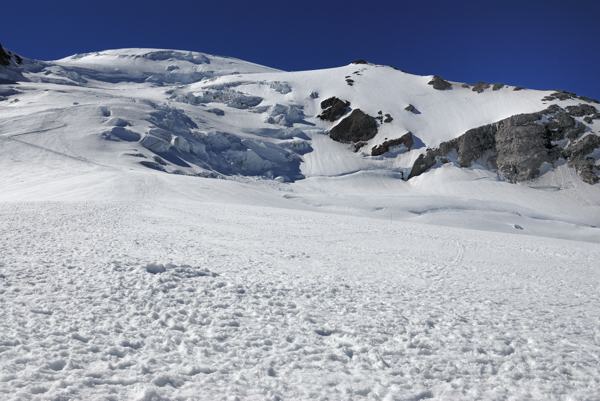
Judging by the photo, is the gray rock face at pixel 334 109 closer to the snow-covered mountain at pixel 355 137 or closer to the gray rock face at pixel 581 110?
the snow-covered mountain at pixel 355 137

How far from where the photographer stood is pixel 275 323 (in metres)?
8.43

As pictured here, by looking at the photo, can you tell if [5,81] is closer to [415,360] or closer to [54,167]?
[54,167]

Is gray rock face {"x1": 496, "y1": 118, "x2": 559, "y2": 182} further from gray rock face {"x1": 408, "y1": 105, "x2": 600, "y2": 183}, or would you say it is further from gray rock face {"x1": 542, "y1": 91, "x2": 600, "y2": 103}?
gray rock face {"x1": 542, "y1": 91, "x2": 600, "y2": 103}

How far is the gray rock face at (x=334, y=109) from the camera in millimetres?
101256

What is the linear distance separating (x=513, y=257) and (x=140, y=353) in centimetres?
1762

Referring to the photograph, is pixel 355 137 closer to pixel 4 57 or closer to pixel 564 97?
pixel 564 97

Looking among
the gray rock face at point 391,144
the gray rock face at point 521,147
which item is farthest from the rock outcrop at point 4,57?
the gray rock face at point 521,147

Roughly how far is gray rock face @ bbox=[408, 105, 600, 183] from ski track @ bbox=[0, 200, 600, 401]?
66086 mm

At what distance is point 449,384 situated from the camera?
6312mm

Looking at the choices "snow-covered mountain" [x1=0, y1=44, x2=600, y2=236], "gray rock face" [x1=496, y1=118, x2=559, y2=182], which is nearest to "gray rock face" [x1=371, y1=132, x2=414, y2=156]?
"snow-covered mountain" [x1=0, y1=44, x2=600, y2=236]

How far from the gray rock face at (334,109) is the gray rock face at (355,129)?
4.07 metres

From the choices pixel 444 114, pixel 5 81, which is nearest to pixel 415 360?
pixel 444 114

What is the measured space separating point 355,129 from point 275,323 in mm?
90497

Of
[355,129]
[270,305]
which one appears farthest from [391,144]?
[270,305]
